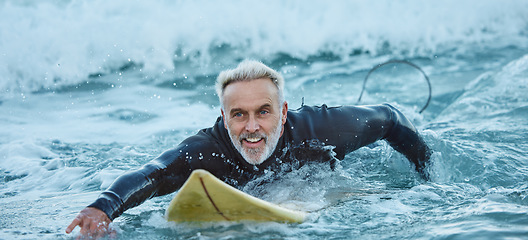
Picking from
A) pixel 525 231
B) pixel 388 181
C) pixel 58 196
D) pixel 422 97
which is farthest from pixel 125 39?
pixel 525 231

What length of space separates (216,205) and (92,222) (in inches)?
22.8

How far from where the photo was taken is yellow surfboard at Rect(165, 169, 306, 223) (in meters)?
2.50

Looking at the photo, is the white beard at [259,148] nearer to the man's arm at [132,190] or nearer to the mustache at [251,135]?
the mustache at [251,135]

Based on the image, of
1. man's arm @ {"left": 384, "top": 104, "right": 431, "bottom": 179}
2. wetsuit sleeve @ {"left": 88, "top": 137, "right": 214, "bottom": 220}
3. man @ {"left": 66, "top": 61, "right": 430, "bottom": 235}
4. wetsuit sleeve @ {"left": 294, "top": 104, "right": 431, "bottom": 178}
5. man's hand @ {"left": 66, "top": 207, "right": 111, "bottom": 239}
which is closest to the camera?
man's hand @ {"left": 66, "top": 207, "right": 111, "bottom": 239}

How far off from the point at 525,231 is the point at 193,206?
1.54 metres

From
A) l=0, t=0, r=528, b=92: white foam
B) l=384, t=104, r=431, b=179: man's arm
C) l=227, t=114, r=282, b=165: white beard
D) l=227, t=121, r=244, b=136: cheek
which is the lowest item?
l=384, t=104, r=431, b=179: man's arm

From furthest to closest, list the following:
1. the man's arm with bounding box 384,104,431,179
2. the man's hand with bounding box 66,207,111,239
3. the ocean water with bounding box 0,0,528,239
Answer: the man's arm with bounding box 384,104,431,179
the ocean water with bounding box 0,0,528,239
the man's hand with bounding box 66,207,111,239

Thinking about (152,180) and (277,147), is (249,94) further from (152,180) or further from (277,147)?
(152,180)

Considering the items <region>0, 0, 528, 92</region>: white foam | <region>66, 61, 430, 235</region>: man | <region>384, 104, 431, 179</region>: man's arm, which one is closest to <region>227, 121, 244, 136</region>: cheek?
<region>66, 61, 430, 235</region>: man

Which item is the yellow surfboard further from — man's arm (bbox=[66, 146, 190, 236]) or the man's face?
the man's face

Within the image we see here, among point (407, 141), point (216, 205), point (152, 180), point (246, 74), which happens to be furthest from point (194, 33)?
point (216, 205)

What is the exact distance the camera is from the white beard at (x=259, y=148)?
2.99 metres

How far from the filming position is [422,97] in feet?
22.2

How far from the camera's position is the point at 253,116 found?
9.59 feet
